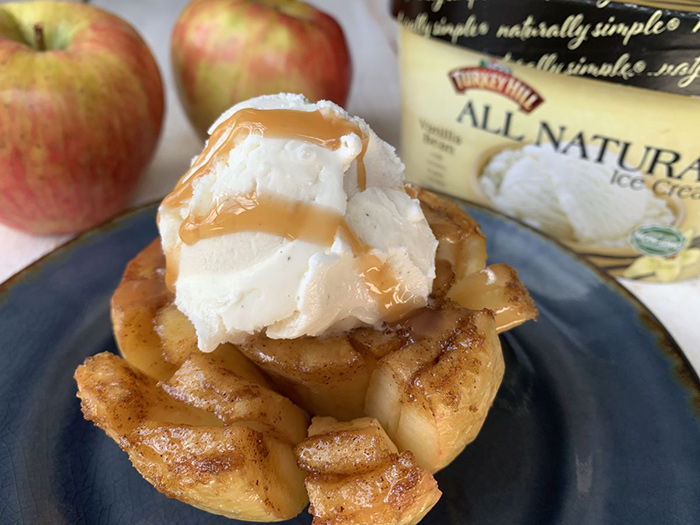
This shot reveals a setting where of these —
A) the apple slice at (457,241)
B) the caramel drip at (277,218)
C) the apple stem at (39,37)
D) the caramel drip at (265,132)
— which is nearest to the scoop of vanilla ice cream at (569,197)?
the apple slice at (457,241)

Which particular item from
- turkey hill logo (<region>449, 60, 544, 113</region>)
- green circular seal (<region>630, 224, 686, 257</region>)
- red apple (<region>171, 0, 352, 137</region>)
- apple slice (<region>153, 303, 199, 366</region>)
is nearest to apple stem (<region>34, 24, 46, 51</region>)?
red apple (<region>171, 0, 352, 137</region>)

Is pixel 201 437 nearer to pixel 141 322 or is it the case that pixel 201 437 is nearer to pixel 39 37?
pixel 141 322

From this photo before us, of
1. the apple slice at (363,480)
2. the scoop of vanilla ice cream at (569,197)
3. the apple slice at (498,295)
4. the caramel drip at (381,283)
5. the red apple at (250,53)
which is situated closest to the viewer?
the apple slice at (363,480)

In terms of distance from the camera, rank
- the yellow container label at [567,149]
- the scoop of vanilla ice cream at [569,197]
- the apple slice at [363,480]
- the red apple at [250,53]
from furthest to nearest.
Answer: the red apple at [250,53], the scoop of vanilla ice cream at [569,197], the yellow container label at [567,149], the apple slice at [363,480]

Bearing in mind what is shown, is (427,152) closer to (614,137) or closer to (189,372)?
(614,137)

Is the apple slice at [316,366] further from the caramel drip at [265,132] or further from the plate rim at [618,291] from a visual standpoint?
the plate rim at [618,291]

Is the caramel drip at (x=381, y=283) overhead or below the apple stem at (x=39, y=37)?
below

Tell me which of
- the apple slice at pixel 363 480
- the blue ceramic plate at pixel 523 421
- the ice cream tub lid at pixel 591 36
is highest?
the ice cream tub lid at pixel 591 36
